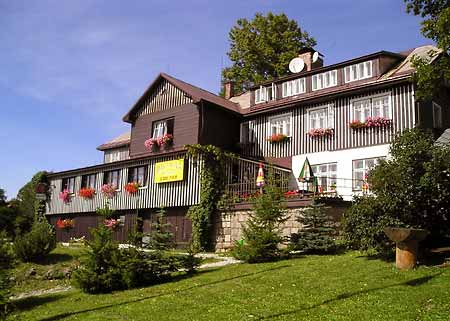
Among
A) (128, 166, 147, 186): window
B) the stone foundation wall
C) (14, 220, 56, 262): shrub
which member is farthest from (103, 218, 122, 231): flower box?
the stone foundation wall

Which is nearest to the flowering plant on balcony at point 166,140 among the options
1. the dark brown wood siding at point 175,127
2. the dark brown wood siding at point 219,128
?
the dark brown wood siding at point 175,127

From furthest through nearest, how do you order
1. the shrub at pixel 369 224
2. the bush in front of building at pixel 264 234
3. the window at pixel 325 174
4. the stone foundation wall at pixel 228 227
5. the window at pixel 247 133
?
the window at pixel 247 133, the window at pixel 325 174, the stone foundation wall at pixel 228 227, the bush in front of building at pixel 264 234, the shrub at pixel 369 224

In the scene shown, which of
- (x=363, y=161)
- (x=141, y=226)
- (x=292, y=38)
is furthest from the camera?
(x=292, y=38)

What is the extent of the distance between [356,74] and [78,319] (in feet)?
62.5

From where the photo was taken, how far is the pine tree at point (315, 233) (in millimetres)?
16391

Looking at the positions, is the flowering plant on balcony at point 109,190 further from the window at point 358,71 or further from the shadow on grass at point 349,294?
the shadow on grass at point 349,294

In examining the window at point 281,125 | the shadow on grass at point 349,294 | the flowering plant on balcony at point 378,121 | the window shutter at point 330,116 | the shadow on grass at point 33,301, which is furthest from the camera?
the window at point 281,125

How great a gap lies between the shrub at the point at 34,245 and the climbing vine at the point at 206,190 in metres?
6.27

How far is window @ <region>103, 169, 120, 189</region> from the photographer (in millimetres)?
29073

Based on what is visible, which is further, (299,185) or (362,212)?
(299,185)

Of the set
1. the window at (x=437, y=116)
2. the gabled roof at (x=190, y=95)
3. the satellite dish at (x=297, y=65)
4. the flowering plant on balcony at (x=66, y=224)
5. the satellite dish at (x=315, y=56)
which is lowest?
the flowering plant on balcony at (x=66, y=224)

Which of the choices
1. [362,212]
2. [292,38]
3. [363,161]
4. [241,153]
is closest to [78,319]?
[362,212]

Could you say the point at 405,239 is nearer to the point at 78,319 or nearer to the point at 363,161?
the point at 78,319

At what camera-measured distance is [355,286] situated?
1064 centimetres
